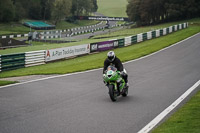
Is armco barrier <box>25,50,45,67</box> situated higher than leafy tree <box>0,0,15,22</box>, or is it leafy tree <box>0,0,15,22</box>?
leafy tree <box>0,0,15,22</box>

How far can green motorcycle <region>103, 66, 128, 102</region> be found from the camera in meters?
12.3

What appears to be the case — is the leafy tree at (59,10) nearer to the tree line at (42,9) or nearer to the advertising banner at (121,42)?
the tree line at (42,9)

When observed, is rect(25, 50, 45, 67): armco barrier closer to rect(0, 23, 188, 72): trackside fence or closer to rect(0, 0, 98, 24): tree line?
rect(0, 23, 188, 72): trackside fence

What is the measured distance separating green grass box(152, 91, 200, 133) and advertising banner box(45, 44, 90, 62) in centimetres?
2046

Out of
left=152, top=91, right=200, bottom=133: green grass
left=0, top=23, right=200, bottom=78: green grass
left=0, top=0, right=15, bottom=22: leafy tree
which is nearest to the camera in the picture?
left=152, top=91, right=200, bottom=133: green grass

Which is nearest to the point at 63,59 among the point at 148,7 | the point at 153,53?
the point at 153,53

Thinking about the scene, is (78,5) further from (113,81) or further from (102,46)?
(113,81)

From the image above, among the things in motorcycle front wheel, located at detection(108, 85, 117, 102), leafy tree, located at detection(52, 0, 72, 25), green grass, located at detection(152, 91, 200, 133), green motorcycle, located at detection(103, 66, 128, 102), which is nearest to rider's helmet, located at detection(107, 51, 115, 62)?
green motorcycle, located at detection(103, 66, 128, 102)

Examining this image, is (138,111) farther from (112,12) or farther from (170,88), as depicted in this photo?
(112,12)

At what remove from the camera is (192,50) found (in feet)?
110

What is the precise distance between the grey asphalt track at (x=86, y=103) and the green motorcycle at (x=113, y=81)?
33 cm

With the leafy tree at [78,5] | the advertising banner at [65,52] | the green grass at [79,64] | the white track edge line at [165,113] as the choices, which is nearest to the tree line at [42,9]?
the leafy tree at [78,5]

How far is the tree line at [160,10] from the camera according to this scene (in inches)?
3290

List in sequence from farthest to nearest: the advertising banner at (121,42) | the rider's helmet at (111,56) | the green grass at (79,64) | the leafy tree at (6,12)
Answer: the leafy tree at (6,12), the advertising banner at (121,42), the green grass at (79,64), the rider's helmet at (111,56)
